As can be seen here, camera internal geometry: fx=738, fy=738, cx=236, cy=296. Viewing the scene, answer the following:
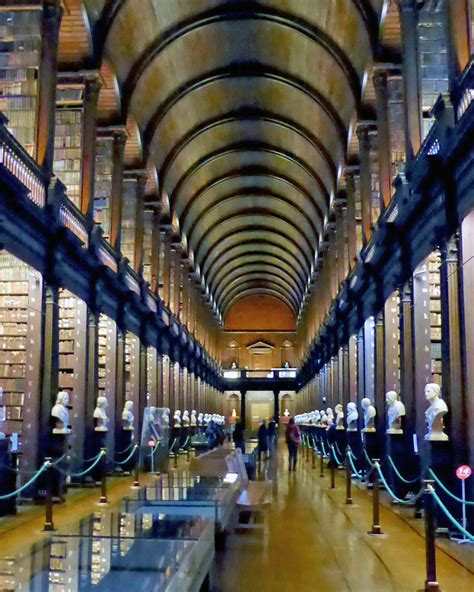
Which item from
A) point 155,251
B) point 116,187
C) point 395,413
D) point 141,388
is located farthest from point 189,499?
point 155,251

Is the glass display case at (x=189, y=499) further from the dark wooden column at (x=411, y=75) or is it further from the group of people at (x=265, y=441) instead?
the group of people at (x=265, y=441)

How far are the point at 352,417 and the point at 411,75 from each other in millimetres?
7435

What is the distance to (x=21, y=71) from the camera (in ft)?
39.2

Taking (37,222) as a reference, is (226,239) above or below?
above

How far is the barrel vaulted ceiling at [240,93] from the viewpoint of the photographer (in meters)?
16.6

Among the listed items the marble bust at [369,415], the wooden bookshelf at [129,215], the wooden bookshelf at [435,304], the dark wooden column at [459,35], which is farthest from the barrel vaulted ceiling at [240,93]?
the marble bust at [369,415]

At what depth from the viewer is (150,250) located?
23.0m

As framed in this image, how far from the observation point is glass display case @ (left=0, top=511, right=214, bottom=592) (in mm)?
3332

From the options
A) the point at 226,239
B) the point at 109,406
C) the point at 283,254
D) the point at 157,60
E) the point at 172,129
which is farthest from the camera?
the point at 283,254

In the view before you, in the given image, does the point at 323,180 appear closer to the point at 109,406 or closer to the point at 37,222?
the point at 109,406

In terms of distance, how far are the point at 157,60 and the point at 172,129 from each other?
4.48 meters

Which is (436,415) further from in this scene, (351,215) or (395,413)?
(351,215)

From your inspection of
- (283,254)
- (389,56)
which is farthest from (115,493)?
(283,254)

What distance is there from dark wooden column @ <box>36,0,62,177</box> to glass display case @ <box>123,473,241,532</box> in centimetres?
593
